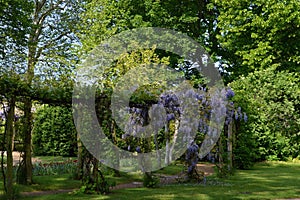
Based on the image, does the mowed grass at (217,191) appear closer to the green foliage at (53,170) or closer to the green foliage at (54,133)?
the green foliage at (53,170)

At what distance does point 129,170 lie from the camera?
10.4 meters

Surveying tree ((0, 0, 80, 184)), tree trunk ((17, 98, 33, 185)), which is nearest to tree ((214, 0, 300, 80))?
tree ((0, 0, 80, 184))

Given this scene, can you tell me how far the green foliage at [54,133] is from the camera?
15.9 m

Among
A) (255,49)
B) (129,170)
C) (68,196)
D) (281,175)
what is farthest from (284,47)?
(68,196)

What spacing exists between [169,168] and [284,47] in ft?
32.8

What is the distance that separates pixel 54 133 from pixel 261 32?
10.8 metres

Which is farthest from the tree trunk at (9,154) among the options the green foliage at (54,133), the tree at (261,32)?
the tree at (261,32)

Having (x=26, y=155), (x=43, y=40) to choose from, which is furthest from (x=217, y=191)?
(x=43, y=40)

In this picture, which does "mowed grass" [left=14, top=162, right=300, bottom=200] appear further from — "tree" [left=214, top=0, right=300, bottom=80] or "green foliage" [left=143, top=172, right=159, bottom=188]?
"tree" [left=214, top=0, right=300, bottom=80]

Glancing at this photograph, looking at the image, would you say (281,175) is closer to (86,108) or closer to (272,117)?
(272,117)

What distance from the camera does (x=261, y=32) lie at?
18.2 m

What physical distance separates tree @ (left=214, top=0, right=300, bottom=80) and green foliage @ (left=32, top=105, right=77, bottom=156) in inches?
346

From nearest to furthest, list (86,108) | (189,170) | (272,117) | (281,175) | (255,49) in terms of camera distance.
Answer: (86,108), (189,170), (281,175), (272,117), (255,49)

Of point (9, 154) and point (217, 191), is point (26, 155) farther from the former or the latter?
point (217, 191)
